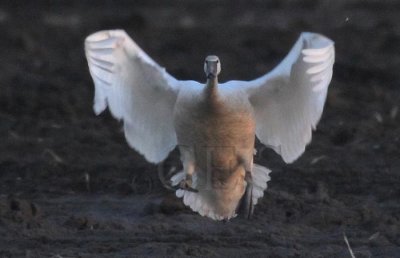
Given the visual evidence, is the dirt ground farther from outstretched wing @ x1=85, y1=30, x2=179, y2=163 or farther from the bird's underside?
outstretched wing @ x1=85, y1=30, x2=179, y2=163

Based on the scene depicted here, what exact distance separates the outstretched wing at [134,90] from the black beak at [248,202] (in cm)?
63

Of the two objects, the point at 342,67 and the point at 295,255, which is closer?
the point at 295,255

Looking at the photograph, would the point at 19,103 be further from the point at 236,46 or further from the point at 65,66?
the point at 236,46

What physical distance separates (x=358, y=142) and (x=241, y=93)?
296 centimetres

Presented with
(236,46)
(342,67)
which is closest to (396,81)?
(342,67)

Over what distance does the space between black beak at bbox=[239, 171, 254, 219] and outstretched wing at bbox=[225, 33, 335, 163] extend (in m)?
0.36

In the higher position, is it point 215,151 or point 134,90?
point 134,90

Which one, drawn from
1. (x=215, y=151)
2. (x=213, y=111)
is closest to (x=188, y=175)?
(x=215, y=151)

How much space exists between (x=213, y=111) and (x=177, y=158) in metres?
2.53

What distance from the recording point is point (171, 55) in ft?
55.6

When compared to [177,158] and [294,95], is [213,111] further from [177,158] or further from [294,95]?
[177,158]

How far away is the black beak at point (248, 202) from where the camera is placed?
9.88 metres

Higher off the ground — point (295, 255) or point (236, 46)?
point (295, 255)

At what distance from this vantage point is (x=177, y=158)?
11953 mm
